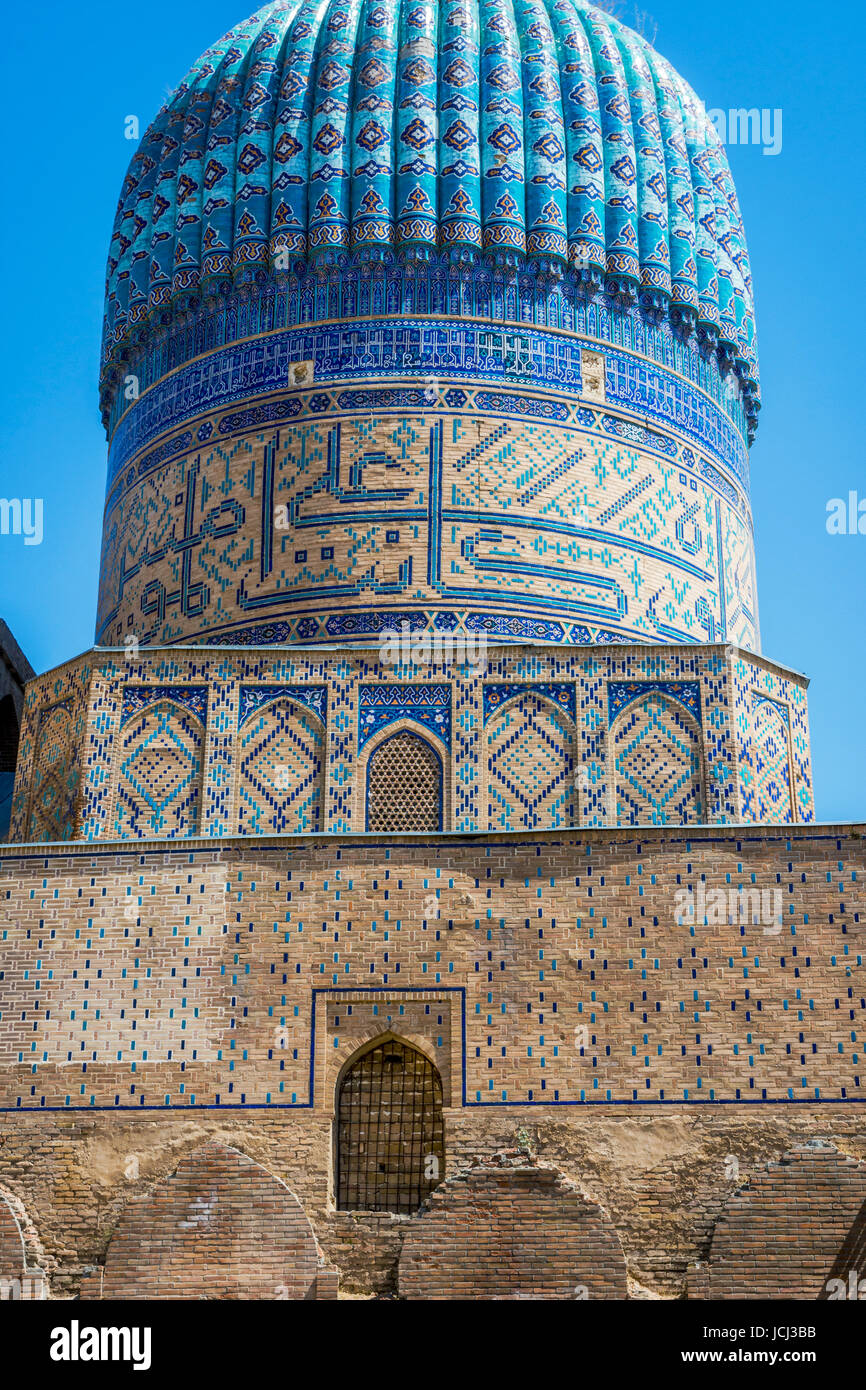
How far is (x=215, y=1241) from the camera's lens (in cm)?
702

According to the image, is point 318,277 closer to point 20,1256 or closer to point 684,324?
point 684,324

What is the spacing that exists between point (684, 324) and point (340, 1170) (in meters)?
5.78

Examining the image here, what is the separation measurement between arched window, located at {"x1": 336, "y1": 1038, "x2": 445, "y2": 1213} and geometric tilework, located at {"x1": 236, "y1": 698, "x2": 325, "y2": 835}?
4.94ft

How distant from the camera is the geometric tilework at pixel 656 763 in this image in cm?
873

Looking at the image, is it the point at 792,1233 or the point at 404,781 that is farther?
the point at 404,781

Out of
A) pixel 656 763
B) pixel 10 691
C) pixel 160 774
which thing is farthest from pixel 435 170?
pixel 10 691

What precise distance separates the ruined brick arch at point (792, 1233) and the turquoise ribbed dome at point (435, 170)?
556cm

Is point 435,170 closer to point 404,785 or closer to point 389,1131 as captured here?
point 404,785

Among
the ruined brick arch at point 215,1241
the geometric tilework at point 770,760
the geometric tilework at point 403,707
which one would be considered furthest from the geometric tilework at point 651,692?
the ruined brick arch at point 215,1241

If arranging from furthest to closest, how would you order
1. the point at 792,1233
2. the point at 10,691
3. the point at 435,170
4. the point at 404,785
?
1. the point at 10,691
2. the point at 435,170
3. the point at 404,785
4. the point at 792,1233

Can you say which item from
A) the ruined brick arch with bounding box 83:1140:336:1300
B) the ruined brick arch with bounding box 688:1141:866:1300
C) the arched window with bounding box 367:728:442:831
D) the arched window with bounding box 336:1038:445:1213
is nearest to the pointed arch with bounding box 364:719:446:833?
the arched window with bounding box 367:728:442:831

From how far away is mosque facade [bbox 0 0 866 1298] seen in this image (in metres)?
7.20

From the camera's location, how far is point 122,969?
7.69 m

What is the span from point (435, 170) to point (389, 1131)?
5750 mm
